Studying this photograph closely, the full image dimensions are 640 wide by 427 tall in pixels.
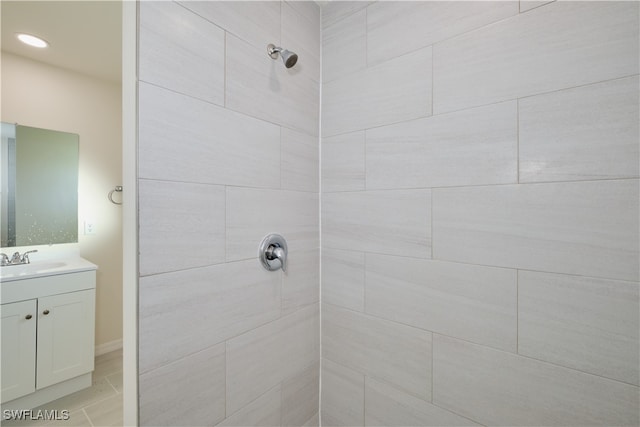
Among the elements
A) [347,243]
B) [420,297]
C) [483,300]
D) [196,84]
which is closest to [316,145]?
[347,243]

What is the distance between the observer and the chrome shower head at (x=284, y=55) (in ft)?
3.47

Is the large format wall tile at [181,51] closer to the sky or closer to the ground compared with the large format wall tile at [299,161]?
closer to the sky

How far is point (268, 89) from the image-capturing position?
1120mm

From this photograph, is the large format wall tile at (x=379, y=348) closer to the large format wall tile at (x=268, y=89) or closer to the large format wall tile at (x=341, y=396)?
the large format wall tile at (x=341, y=396)

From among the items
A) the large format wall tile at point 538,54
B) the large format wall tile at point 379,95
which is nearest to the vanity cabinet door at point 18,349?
the large format wall tile at point 379,95

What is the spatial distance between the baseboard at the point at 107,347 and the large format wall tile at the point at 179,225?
100 inches

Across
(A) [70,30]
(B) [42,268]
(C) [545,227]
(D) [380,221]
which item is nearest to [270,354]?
(D) [380,221]

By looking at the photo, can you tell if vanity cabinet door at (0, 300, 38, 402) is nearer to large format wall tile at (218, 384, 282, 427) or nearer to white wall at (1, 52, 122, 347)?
white wall at (1, 52, 122, 347)

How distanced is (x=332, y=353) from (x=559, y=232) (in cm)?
101

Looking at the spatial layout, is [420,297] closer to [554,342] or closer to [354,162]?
[554,342]

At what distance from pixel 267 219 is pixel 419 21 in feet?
3.10

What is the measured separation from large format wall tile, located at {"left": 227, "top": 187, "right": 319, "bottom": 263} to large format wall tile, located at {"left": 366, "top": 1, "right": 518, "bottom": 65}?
2.24 ft

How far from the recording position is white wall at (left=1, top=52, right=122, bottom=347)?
2098mm

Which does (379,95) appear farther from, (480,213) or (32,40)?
(32,40)
